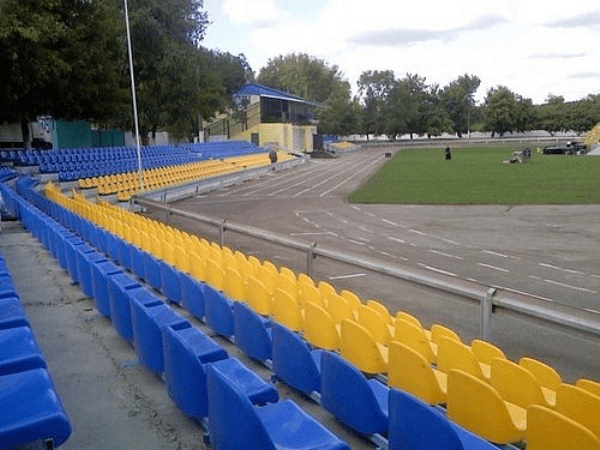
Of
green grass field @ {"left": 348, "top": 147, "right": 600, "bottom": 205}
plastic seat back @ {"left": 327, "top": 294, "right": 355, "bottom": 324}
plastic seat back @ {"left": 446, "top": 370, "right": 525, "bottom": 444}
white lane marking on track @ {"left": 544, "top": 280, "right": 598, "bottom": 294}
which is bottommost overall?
white lane marking on track @ {"left": 544, "top": 280, "right": 598, "bottom": 294}

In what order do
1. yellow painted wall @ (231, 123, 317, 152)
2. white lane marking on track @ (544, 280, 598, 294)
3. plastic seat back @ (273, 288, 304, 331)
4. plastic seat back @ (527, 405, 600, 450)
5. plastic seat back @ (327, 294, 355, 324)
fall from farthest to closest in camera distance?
yellow painted wall @ (231, 123, 317, 152) < white lane marking on track @ (544, 280, 598, 294) < plastic seat back @ (327, 294, 355, 324) < plastic seat back @ (273, 288, 304, 331) < plastic seat back @ (527, 405, 600, 450)

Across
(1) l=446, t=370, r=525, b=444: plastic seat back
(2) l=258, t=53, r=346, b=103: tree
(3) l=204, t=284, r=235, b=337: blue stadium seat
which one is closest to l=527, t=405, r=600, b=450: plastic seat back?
(1) l=446, t=370, r=525, b=444: plastic seat back

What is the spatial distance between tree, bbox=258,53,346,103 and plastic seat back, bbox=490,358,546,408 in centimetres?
10841

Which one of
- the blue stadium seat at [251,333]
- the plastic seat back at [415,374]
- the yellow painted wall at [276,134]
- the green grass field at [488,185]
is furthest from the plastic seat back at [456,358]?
the yellow painted wall at [276,134]

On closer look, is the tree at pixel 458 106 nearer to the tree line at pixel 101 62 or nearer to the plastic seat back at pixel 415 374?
the tree line at pixel 101 62

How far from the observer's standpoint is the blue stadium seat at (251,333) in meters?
5.15

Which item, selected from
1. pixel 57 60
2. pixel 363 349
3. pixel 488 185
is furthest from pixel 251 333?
pixel 488 185

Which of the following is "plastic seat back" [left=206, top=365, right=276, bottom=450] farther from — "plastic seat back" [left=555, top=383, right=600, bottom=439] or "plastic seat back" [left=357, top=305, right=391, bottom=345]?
"plastic seat back" [left=357, top=305, right=391, bottom=345]

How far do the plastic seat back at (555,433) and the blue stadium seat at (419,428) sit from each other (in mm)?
376

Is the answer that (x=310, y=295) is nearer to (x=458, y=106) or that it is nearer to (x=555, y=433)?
(x=555, y=433)

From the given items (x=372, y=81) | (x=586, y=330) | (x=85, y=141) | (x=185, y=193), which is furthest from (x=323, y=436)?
(x=372, y=81)

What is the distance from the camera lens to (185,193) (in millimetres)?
29781

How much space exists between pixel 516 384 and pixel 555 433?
126 cm

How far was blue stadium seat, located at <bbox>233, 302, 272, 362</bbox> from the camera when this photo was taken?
515 centimetres
